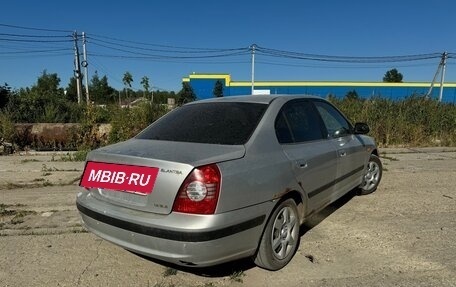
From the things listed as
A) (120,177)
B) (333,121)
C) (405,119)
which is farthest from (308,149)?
(405,119)

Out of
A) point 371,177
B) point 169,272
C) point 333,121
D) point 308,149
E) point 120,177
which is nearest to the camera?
point 120,177

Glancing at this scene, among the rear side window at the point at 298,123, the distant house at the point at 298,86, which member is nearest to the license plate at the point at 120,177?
the rear side window at the point at 298,123

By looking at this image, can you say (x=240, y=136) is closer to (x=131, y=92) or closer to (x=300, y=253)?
(x=300, y=253)

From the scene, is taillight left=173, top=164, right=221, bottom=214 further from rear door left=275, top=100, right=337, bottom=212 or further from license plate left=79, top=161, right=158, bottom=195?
rear door left=275, top=100, right=337, bottom=212

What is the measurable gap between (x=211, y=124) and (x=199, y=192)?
1.05m

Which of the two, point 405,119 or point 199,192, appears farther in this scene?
point 405,119

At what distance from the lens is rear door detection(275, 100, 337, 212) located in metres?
3.78

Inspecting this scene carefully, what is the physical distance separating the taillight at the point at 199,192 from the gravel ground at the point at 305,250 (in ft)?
2.85

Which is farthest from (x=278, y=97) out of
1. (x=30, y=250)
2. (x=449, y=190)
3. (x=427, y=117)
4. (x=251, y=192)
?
(x=427, y=117)

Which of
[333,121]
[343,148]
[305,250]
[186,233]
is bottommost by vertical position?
[305,250]

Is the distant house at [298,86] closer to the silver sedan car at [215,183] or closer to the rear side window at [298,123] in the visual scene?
the rear side window at [298,123]

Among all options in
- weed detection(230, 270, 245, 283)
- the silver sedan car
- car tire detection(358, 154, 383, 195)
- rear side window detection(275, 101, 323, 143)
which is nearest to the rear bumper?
the silver sedan car

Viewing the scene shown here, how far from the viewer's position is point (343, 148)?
191 inches

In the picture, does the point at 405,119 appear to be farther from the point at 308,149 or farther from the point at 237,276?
the point at 237,276
